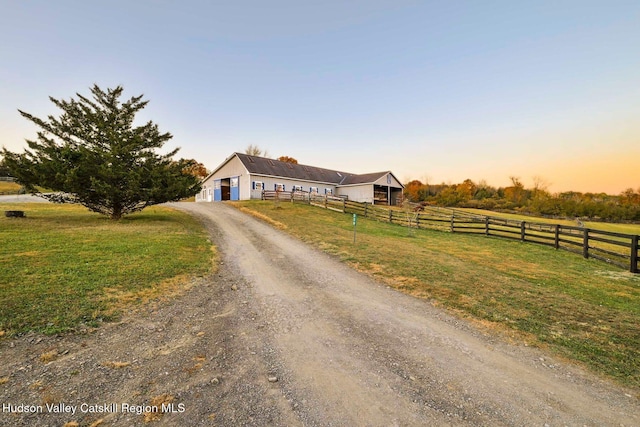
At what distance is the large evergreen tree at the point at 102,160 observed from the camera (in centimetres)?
1330

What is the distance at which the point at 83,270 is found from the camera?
680 centimetres

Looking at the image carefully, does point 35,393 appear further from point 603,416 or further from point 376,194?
point 376,194

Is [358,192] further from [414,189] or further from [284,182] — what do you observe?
[414,189]

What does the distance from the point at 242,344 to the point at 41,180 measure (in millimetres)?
16579

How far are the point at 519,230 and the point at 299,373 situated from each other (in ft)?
94.5

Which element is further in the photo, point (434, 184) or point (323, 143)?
point (434, 184)

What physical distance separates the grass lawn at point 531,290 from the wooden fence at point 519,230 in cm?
85

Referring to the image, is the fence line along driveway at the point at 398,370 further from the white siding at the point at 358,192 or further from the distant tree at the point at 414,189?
the distant tree at the point at 414,189

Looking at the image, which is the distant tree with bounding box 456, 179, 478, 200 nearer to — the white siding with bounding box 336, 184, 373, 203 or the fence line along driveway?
the white siding with bounding box 336, 184, 373, 203

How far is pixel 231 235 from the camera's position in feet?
44.8

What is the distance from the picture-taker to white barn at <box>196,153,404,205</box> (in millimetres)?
30764

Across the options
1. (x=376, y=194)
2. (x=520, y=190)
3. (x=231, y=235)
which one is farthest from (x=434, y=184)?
(x=231, y=235)

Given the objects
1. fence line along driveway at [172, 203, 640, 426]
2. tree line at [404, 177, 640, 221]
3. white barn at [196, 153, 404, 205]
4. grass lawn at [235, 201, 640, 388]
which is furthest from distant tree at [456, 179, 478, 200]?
fence line along driveway at [172, 203, 640, 426]

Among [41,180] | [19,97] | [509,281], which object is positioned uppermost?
[19,97]
